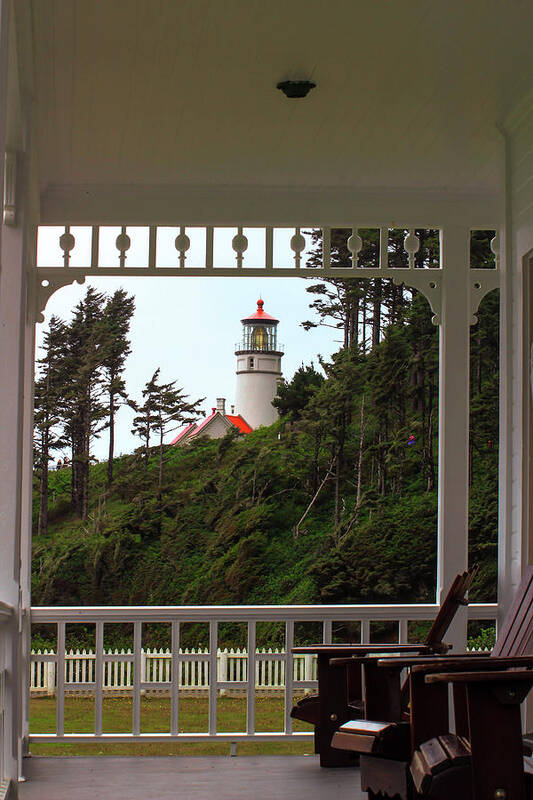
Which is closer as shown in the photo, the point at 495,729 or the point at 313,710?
the point at 495,729

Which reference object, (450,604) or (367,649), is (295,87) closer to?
(450,604)

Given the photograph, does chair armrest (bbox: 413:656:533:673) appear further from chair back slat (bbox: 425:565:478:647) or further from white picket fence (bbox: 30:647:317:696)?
white picket fence (bbox: 30:647:317:696)

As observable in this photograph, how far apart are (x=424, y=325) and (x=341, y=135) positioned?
35.6 feet

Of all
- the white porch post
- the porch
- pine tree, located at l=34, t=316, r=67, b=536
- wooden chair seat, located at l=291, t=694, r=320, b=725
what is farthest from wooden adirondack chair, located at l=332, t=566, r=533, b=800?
pine tree, located at l=34, t=316, r=67, b=536

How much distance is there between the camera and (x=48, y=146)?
513 cm

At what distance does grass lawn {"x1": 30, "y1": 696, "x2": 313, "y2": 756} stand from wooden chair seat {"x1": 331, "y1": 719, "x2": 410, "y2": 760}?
11.3 m

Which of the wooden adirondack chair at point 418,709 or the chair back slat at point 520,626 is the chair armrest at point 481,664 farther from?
the chair back slat at point 520,626

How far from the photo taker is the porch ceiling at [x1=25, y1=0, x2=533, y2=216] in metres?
3.87

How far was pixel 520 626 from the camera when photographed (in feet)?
13.9

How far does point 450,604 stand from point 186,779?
1.49m

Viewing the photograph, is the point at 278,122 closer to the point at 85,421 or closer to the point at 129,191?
the point at 129,191

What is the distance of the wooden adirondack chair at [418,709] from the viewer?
3.07 metres

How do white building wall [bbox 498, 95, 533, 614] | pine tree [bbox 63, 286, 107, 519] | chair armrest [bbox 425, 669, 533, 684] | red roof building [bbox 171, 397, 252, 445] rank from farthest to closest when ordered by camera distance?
1. red roof building [bbox 171, 397, 252, 445]
2. pine tree [bbox 63, 286, 107, 519]
3. white building wall [bbox 498, 95, 533, 614]
4. chair armrest [bbox 425, 669, 533, 684]

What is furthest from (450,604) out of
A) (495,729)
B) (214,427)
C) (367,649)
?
(214,427)
